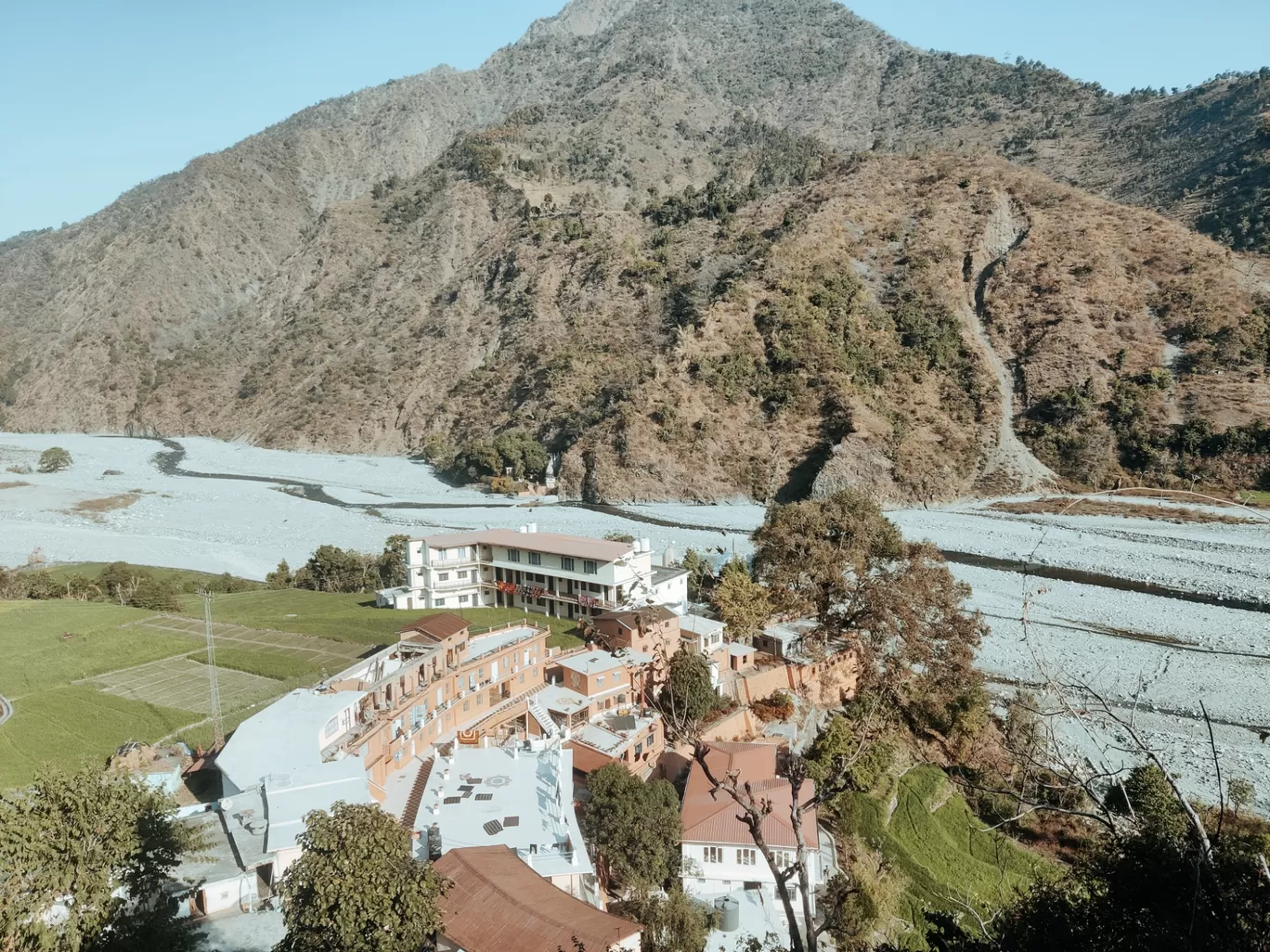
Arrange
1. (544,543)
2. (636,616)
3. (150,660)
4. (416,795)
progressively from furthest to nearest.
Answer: (544,543) → (636,616) → (150,660) → (416,795)

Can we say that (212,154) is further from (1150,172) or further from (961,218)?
(1150,172)

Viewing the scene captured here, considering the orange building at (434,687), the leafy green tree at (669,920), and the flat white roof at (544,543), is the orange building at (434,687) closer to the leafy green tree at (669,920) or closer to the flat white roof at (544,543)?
the leafy green tree at (669,920)

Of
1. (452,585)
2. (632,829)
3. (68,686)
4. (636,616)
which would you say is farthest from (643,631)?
(68,686)

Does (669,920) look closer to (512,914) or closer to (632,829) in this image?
(632,829)

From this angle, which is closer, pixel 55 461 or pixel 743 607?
pixel 743 607

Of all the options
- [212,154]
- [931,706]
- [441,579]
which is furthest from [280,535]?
[212,154]

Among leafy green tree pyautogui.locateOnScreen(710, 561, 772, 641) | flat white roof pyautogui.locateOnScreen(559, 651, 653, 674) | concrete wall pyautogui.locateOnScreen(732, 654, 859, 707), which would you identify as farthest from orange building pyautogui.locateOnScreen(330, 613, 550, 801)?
leafy green tree pyautogui.locateOnScreen(710, 561, 772, 641)

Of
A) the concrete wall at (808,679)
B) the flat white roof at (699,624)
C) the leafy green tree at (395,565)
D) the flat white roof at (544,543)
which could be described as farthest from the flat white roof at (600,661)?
the leafy green tree at (395,565)

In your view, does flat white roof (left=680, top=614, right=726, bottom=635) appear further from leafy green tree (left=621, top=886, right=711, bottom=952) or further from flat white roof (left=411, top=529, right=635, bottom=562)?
leafy green tree (left=621, top=886, right=711, bottom=952)
